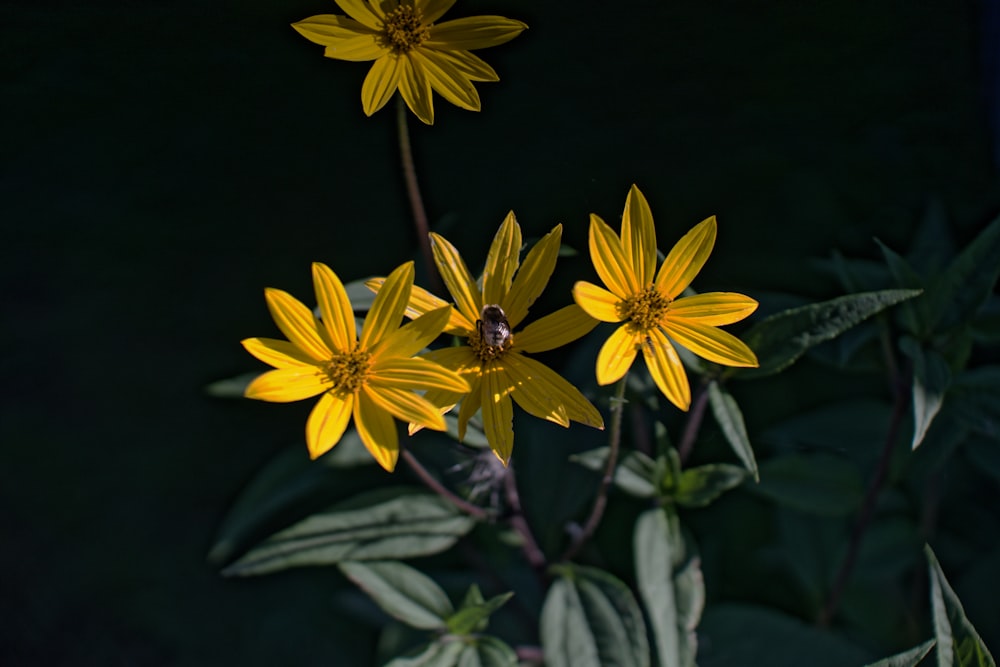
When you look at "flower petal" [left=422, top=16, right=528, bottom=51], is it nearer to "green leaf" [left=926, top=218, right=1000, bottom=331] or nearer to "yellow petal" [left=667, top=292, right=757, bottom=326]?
"yellow petal" [left=667, top=292, right=757, bottom=326]

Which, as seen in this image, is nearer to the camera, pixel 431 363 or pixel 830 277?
pixel 431 363

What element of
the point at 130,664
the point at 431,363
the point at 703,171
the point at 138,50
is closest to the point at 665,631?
the point at 431,363

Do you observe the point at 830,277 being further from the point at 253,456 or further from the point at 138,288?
the point at 138,288

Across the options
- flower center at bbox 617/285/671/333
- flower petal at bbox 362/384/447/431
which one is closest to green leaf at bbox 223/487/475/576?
flower petal at bbox 362/384/447/431

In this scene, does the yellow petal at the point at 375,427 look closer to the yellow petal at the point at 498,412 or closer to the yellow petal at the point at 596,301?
the yellow petal at the point at 498,412

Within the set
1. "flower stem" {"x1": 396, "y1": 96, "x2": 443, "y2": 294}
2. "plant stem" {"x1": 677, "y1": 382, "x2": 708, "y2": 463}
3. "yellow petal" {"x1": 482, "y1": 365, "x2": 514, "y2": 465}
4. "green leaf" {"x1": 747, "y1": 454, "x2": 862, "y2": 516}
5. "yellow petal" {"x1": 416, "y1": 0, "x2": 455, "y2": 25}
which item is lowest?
"green leaf" {"x1": 747, "y1": 454, "x2": 862, "y2": 516}
